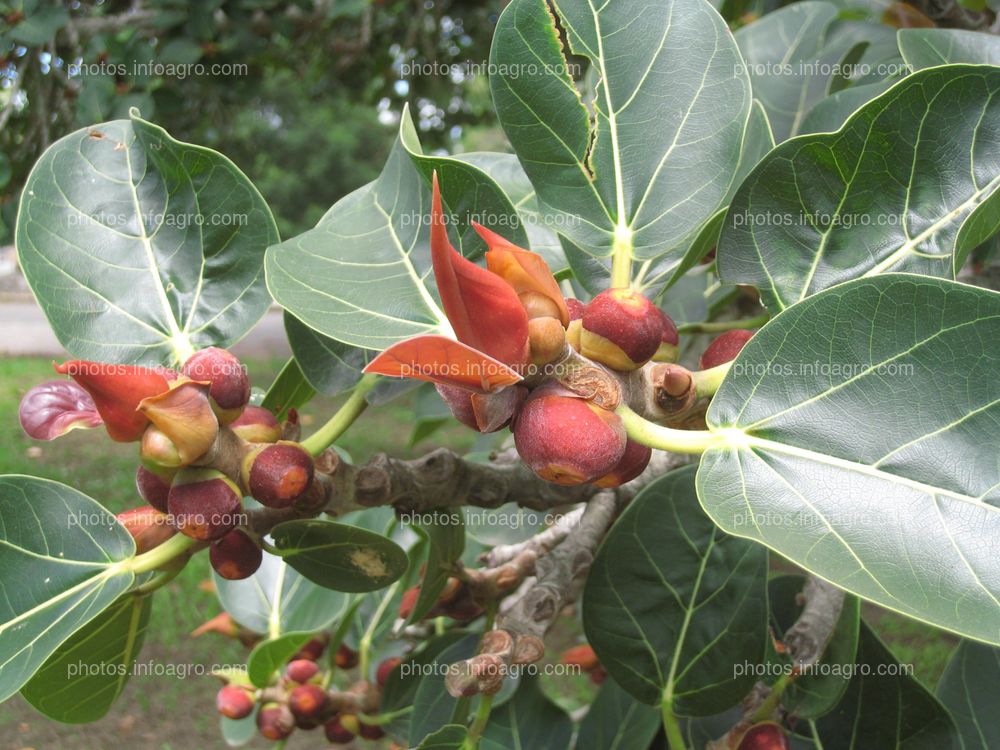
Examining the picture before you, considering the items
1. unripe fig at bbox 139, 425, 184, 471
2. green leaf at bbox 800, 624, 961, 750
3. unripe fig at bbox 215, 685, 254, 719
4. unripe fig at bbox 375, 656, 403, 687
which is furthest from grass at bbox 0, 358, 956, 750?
unripe fig at bbox 139, 425, 184, 471

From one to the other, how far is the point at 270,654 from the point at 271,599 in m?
0.30

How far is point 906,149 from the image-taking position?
80cm

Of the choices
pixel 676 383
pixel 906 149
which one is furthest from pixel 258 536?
pixel 906 149

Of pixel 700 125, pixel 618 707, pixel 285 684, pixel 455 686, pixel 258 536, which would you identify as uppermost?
pixel 700 125

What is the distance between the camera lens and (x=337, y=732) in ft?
5.22

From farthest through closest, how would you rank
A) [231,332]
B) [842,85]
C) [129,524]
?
[842,85]
[231,332]
[129,524]

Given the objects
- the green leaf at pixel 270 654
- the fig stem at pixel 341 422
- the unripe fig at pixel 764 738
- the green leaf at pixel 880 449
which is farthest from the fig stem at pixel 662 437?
the green leaf at pixel 270 654

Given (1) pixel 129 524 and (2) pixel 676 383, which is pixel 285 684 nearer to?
(1) pixel 129 524

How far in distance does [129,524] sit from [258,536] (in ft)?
0.42

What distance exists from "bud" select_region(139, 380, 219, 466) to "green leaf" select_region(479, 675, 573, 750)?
2.09 feet

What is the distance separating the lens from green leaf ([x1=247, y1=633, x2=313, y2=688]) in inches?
53.7

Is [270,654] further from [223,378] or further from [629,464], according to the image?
[629,464]

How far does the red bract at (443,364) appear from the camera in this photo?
1.95 ft

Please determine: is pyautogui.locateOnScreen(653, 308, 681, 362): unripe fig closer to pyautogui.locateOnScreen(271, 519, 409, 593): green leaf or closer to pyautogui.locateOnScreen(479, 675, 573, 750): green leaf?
pyautogui.locateOnScreen(271, 519, 409, 593): green leaf
